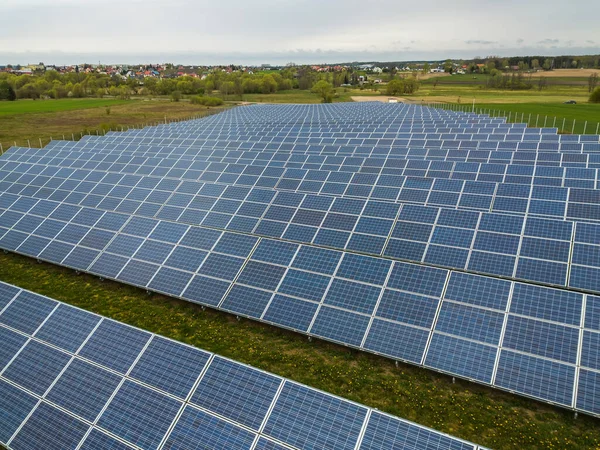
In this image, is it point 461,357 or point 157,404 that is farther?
point 461,357

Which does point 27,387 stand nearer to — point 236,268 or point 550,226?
point 236,268

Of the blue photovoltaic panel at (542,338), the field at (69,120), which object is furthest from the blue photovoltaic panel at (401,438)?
the field at (69,120)

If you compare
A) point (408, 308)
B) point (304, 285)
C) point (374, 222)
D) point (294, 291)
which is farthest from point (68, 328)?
point (374, 222)

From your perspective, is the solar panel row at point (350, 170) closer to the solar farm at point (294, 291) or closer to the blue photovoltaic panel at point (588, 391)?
the solar farm at point (294, 291)

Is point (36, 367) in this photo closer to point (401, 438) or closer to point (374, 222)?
point (401, 438)

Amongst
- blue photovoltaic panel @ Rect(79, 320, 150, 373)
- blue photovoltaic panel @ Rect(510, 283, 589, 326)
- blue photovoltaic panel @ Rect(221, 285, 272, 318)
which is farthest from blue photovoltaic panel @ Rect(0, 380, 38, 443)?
blue photovoltaic panel @ Rect(510, 283, 589, 326)

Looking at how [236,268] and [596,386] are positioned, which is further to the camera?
[236,268]

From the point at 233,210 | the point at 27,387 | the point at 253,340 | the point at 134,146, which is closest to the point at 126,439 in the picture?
the point at 27,387
